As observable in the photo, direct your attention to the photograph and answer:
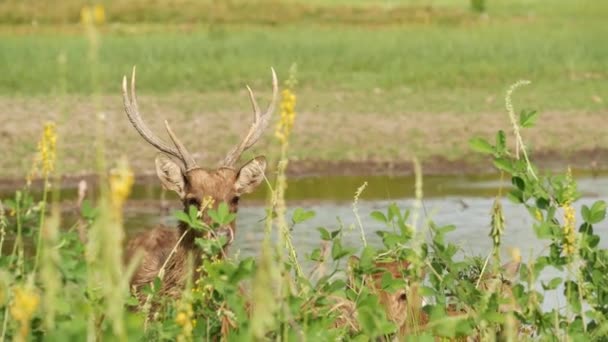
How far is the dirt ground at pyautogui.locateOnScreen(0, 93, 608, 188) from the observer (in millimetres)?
15875

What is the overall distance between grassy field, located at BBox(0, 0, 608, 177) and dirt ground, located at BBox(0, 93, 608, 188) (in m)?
0.03

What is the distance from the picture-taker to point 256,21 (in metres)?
32.9

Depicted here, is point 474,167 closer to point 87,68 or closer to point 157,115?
point 157,115

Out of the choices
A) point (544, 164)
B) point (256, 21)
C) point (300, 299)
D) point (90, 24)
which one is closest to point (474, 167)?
point (544, 164)

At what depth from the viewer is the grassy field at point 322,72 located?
17.1m

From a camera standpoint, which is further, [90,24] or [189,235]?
[189,235]

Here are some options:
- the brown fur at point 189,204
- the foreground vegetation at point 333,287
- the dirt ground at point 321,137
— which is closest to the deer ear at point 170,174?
the brown fur at point 189,204

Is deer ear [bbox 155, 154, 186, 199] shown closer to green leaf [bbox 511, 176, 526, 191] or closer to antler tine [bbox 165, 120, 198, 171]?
antler tine [bbox 165, 120, 198, 171]

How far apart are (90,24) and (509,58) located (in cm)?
2157

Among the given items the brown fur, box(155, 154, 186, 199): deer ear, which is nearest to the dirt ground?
box(155, 154, 186, 199): deer ear

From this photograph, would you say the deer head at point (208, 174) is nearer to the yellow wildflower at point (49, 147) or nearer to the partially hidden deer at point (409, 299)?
the partially hidden deer at point (409, 299)

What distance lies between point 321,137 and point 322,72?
18.3 feet

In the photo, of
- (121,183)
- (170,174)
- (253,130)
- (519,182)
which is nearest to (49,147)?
(121,183)

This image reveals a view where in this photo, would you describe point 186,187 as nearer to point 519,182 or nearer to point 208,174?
point 208,174
